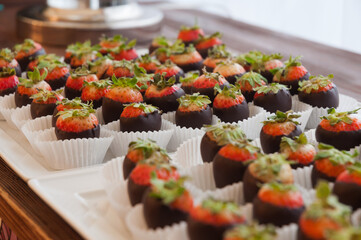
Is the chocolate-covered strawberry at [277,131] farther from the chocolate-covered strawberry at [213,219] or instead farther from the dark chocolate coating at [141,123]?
the chocolate-covered strawberry at [213,219]

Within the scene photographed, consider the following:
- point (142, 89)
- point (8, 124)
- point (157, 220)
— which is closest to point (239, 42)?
point (142, 89)

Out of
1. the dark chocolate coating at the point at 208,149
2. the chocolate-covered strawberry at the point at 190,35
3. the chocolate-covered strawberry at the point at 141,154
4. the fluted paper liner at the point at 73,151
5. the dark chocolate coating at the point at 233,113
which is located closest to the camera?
the chocolate-covered strawberry at the point at 141,154

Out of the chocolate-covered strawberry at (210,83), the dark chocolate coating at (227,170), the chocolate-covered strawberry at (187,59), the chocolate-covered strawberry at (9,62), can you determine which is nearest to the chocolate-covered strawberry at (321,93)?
the chocolate-covered strawberry at (210,83)

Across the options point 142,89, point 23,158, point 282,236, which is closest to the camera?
point 282,236

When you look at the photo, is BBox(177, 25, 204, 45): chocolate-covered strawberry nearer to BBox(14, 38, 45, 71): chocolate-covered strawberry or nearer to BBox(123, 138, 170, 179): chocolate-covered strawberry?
BBox(14, 38, 45, 71): chocolate-covered strawberry

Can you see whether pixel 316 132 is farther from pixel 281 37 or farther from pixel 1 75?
→ pixel 281 37

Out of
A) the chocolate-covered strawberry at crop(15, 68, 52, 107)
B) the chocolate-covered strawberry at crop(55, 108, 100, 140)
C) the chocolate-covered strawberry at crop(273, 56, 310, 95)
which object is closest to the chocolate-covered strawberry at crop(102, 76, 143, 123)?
the chocolate-covered strawberry at crop(55, 108, 100, 140)

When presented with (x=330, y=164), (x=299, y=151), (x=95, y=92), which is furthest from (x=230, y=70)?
(x=330, y=164)
